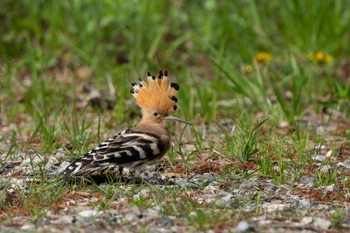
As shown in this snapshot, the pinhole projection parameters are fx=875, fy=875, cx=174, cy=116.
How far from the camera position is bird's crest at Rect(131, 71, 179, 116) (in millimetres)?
6113

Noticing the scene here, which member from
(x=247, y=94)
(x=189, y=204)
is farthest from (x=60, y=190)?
(x=247, y=94)

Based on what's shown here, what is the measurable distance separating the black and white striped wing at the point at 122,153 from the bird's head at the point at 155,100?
30cm

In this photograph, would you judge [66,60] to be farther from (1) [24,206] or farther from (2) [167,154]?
(1) [24,206]

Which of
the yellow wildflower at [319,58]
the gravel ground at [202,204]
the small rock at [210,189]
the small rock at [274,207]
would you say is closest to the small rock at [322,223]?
the gravel ground at [202,204]

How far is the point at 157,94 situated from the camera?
619 centimetres

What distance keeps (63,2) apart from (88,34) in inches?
28.3

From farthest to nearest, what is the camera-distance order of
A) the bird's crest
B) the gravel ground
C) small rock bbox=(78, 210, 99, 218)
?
1. the bird's crest
2. small rock bbox=(78, 210, 99, 218)
3. the gravel ground

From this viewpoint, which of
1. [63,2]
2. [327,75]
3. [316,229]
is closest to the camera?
[316,229]

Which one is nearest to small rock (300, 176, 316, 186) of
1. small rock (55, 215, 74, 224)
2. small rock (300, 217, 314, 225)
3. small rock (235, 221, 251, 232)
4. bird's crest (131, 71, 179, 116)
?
small rock (300, 217, 314, 225)

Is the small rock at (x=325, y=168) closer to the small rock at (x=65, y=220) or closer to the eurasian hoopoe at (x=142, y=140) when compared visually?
the eurasian hoopoe at (x=142, y=140)

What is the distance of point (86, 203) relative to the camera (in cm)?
517

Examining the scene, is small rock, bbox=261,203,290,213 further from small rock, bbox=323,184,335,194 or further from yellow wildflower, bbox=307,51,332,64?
yellow wildflower, bbox=307,51,332,64

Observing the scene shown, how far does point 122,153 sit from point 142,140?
0.26 m

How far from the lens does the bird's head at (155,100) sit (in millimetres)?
6143
